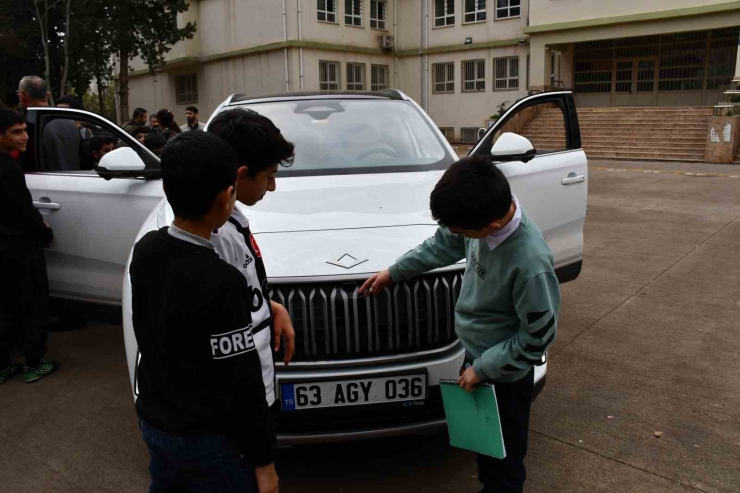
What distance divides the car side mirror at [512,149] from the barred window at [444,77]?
88.2ft

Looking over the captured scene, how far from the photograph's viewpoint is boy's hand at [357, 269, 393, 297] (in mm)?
2496

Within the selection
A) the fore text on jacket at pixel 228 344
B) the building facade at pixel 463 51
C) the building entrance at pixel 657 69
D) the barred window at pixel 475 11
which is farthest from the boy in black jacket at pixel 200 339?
the barred window at pixel 475 11

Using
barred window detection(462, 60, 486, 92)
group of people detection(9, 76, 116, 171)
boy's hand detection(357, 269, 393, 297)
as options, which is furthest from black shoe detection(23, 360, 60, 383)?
barred window detection(462, 60, 486, 92)

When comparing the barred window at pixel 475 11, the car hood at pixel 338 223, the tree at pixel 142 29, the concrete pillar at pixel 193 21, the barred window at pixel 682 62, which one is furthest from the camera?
the concrete pillar at pixel 193 21

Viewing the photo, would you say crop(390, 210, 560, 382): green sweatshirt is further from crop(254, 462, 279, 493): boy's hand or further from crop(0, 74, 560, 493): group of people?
crop(254, 462, 279, 493): boy's hand

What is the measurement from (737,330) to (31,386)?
4895mm

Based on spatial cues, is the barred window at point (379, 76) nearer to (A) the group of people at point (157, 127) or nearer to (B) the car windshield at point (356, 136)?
(A) the group of people at point (157, 127)

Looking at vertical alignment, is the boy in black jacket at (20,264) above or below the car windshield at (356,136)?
below

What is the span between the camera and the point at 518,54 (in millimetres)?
27312

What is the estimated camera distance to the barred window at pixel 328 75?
2791 centimetres

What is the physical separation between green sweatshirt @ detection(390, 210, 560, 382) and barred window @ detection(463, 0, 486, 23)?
28598 mm

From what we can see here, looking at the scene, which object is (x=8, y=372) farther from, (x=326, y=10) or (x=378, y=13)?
(x=378, y=13)

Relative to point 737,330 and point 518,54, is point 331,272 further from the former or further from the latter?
point 518,54

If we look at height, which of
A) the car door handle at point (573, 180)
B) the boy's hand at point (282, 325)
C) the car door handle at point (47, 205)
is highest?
the car door handle at point (573, 180)
